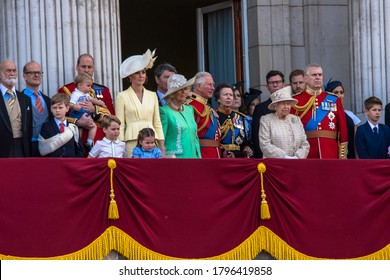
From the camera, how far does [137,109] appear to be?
1844 cm

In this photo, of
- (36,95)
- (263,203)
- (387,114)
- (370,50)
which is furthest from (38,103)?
(370,50)

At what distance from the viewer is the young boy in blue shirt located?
19.9 metres

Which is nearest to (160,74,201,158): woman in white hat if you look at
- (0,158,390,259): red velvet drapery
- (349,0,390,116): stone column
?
(0,158,390,259): red velvet drapery

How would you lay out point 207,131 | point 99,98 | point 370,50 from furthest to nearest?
point 370,50
point 207,131
point 99,98

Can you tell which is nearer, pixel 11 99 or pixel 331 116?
pixel 11 99

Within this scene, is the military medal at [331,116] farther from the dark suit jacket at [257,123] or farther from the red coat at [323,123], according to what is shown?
the dark suit jacket at [257,123]

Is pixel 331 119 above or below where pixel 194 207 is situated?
above

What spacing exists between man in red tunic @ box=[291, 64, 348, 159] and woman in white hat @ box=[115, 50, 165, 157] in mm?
2249

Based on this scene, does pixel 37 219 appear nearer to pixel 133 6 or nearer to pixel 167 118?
pixel 167 118

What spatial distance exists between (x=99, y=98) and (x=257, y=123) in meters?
2.03

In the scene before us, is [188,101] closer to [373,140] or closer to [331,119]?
[331,119]

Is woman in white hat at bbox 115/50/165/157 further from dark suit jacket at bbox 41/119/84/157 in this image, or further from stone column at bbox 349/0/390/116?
stone column at bbox 349/0/390/116

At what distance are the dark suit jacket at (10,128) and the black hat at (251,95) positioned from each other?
4.07m

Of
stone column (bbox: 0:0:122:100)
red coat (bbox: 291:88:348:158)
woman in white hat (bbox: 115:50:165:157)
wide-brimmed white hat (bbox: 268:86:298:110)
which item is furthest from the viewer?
red coat (bbox: 291:88:348:158)
